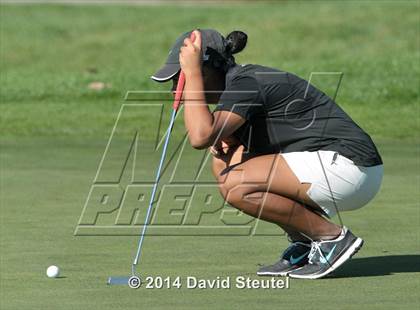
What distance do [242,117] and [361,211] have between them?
3.37 metres

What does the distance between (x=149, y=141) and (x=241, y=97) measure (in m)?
8.78

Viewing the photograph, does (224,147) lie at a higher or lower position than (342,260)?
higher

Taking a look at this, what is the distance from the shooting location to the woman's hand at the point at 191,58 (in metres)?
7.12

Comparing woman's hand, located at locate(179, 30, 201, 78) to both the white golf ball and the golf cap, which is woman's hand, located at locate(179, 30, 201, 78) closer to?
the golf cap

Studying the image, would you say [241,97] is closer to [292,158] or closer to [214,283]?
[292,158]

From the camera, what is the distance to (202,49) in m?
7.24

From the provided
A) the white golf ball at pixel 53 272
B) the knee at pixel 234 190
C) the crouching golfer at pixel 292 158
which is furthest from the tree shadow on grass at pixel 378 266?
the white golf ball at pixel 53 272

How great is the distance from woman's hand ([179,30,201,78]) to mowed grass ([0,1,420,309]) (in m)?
1.28

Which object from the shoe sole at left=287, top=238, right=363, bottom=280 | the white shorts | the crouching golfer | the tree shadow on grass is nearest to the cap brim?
the crouching golfer

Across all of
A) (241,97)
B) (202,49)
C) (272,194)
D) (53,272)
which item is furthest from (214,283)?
(202,49)

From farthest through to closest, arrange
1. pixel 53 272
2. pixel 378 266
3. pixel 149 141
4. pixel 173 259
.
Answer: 1. pixel 149 141
2. pixel 173 259
3. pixel 378 266
4. pixel 53 272

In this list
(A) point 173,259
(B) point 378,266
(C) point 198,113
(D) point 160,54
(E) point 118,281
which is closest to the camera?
(C) point 198,113

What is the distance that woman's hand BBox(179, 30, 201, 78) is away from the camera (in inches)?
280

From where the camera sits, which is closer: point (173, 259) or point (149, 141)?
point (173, 259)
